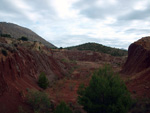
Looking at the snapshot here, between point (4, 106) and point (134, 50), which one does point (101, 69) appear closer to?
point (4, 106)

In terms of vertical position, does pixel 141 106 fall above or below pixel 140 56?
below

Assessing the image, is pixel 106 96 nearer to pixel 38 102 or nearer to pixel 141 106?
pixel 141 106

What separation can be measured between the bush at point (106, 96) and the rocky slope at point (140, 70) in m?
5.52

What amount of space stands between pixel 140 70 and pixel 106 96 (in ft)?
47.2

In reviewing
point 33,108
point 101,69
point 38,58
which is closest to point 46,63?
point 38,58

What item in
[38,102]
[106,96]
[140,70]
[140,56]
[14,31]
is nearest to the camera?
[106,96]

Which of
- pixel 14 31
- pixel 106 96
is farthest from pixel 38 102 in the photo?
pixel 14 31

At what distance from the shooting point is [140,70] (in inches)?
897

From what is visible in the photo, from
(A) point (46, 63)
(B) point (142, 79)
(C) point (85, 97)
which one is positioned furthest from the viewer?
(A) point (46, 63)

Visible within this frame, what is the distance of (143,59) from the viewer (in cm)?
2325

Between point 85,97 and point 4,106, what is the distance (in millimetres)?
5603

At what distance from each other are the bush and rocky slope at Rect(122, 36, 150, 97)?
552 cm

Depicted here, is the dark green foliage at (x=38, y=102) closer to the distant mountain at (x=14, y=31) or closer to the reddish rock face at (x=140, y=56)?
the reddish rock face at (x=140, y=56)

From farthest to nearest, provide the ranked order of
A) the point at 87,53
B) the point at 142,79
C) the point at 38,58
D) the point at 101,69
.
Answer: the point at 87,53 < the point at 38,58 < the point at 142,79 < the point at 101,69
